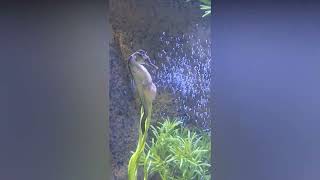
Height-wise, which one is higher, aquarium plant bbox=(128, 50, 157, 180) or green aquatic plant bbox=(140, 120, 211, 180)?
aquarium plant bbox=(128, 50, 157, 180)

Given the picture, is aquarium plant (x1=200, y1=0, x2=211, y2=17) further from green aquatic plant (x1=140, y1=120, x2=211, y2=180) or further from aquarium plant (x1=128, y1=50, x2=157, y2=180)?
green aquatic plant (x1=140, y1=120, x2=211, y2=180)

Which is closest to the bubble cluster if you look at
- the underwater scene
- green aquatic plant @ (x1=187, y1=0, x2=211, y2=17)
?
the underwater scene

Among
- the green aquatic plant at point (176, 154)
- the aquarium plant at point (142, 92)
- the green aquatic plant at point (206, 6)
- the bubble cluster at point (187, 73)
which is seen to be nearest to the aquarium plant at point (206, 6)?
the green aquatic plant at point (206, 6)

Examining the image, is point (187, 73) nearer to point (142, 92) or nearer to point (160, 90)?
point (160, 90)

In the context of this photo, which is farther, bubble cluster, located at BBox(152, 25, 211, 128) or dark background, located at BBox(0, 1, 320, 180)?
bubble cluster, located at BBox(152, 25, 211, 128)

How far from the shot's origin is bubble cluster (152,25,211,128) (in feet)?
8.57

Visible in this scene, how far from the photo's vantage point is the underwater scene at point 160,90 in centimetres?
262
